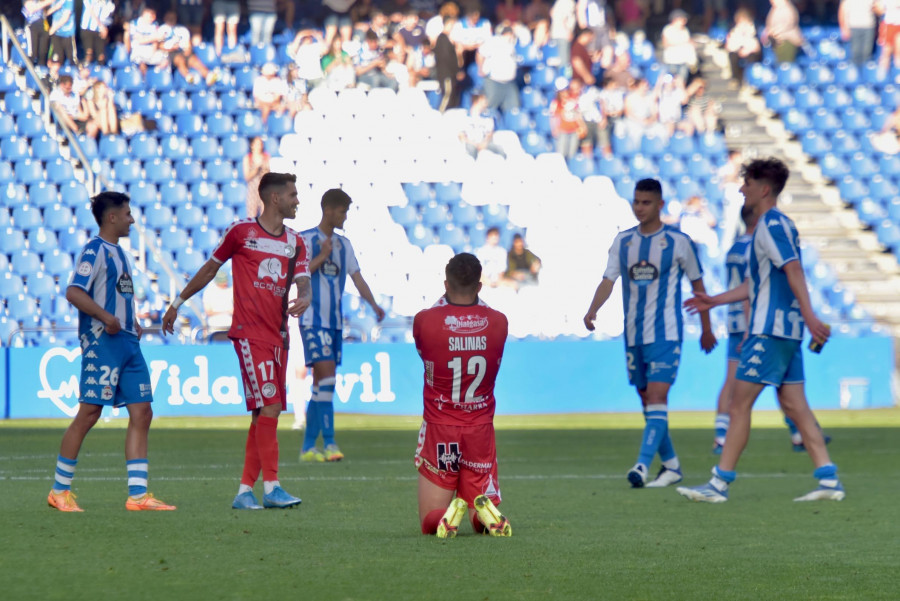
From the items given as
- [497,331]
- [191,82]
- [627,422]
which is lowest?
[627,422]

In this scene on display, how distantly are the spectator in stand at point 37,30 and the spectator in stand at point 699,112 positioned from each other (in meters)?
11.3

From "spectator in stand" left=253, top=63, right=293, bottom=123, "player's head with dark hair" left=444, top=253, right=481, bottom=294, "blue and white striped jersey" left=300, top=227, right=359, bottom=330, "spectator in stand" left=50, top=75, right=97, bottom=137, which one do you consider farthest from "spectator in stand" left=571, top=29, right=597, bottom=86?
"player's head with dark hair" left=444, top=253, right=481, bottom=294

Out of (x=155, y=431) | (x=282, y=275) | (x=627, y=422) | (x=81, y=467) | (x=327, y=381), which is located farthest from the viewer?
(x=627, y=422)

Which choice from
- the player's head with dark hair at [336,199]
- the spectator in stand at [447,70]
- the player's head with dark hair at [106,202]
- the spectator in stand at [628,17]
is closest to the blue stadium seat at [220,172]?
the spectator in stand at [447,70]

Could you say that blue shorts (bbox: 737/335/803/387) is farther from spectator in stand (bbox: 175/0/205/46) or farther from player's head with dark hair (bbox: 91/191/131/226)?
spectator in stand (bbox: 175/0/205/46)

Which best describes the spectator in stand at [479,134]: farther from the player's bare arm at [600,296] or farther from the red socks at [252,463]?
the red socks at [252,463]

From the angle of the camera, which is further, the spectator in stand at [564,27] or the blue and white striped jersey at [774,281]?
the spectator in stand at [564,27]

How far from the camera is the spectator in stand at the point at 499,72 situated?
23.6 meters

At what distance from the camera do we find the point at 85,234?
2184 centimetres

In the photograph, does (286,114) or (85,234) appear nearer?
(85,234)

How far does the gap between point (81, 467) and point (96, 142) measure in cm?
1354

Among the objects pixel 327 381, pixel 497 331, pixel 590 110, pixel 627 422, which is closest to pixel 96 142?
pixel 590 110

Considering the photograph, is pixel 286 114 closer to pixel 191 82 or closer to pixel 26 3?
pixel 191 82

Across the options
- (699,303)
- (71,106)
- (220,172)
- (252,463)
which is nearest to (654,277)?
(699,303)
